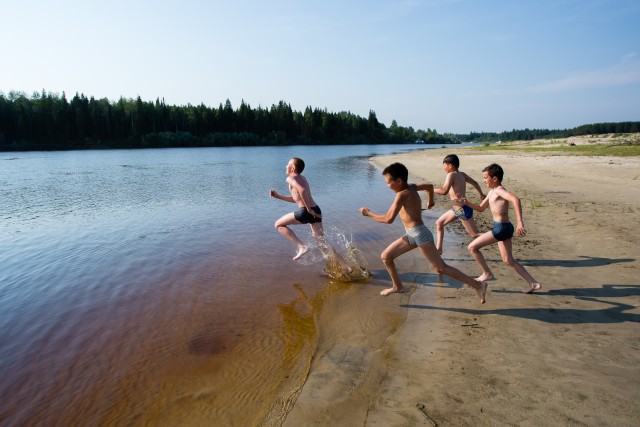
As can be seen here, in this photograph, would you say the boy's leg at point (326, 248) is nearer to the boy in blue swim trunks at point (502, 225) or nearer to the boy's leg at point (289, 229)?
the boy's leg at point (289, 229)

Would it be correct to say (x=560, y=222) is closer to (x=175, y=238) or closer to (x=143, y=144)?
(x=175, y=238)

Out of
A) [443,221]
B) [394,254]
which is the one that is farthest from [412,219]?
[443,221]

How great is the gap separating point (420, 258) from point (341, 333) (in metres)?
3.92

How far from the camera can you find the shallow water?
13.1 feet

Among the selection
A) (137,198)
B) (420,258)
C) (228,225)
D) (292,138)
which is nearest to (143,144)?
(292,138)

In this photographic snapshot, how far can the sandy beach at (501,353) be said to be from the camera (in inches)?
131

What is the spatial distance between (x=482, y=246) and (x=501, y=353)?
240cm

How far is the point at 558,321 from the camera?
5020 mm

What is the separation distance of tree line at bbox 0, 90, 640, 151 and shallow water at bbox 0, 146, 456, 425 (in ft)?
322

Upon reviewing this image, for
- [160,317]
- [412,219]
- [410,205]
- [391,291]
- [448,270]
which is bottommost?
[160,317]

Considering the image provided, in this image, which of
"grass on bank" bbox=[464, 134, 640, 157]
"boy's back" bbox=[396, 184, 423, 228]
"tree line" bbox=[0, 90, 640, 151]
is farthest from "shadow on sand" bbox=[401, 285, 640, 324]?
"tree line" bbox=[0, 90, 640, 151]

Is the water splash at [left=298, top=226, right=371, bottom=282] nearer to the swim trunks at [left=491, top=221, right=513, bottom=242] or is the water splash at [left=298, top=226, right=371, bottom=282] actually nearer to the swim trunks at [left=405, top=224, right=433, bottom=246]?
the swim trunks at [left=405, top=224, right=433, bottom=246]

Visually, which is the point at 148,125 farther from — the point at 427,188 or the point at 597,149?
the point at 427,188

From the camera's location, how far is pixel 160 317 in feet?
19.4
